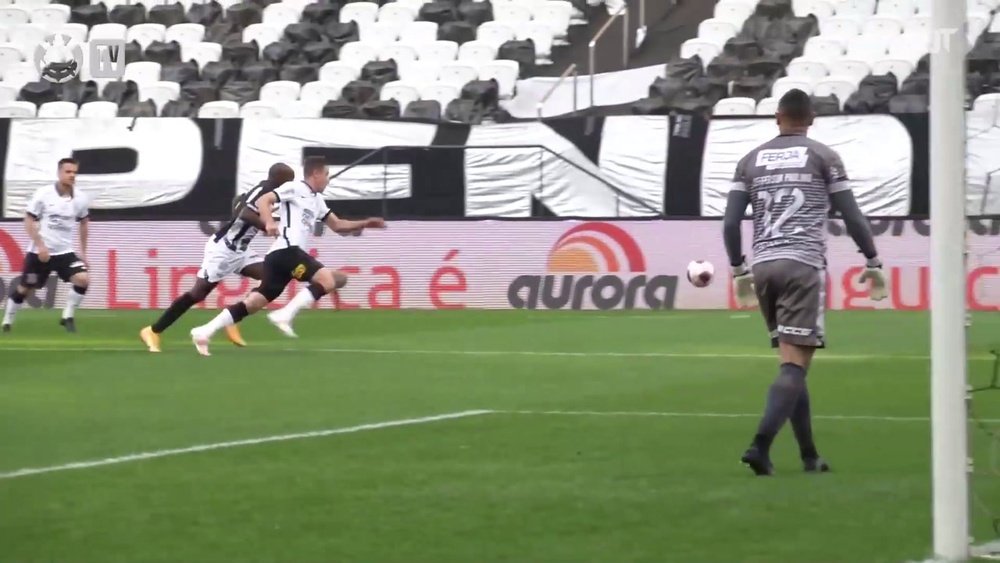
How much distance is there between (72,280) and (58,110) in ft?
35.6

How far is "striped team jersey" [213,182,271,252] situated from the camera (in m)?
19.1

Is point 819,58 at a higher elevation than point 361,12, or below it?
below

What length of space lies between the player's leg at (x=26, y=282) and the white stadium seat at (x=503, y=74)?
34.0 feet

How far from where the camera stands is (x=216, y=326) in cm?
1755

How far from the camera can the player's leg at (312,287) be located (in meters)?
18.5

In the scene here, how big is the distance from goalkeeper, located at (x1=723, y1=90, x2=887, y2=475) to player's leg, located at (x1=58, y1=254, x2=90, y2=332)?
13794mm

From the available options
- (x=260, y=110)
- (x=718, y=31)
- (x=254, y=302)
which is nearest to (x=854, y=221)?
(x=254, y=302)

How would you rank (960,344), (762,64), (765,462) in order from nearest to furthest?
1. (960,344)
2. (765,462)
3. (762,64)

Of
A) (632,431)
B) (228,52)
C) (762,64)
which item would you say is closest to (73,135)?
(228,52)

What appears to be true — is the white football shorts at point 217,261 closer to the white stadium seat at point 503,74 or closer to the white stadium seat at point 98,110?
the white stadium seat at point 503,74

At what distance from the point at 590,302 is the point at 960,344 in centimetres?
1950

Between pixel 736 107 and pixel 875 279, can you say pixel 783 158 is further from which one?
pixel 736 107

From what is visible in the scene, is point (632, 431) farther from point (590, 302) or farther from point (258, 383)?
point (590, 302)

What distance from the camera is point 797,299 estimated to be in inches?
359
